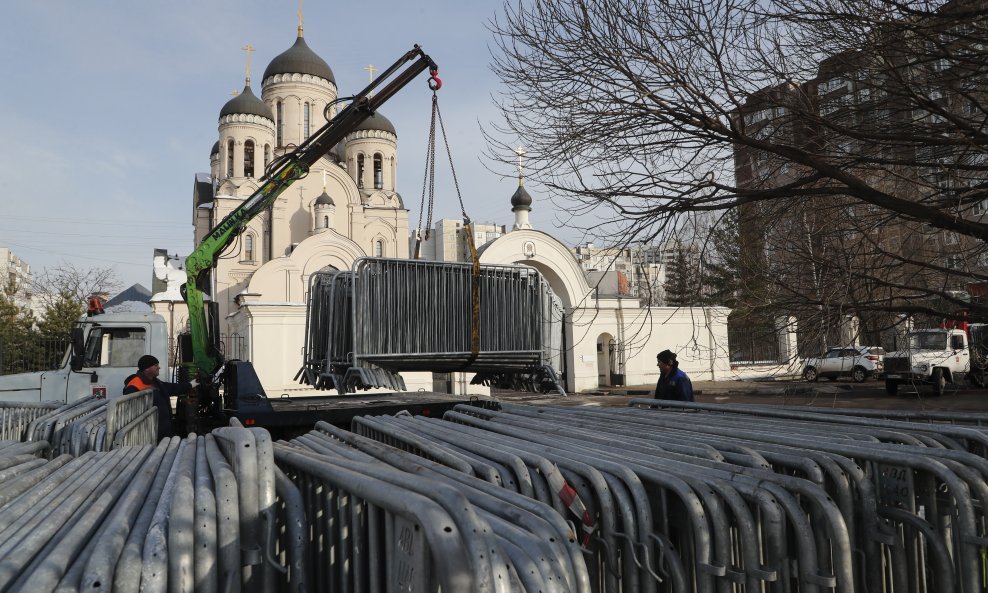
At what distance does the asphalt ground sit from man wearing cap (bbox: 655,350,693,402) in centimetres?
1043

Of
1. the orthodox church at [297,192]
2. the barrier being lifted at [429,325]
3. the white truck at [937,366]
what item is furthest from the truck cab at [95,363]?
the orthodox church at [297,192]

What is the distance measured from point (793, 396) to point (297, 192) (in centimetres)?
2906

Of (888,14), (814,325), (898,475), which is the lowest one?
(898,475)

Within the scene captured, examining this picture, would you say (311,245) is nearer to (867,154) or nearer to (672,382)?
(672,382)

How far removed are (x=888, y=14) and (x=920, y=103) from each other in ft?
2.69

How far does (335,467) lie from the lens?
2.35 metres

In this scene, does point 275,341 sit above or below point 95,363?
above

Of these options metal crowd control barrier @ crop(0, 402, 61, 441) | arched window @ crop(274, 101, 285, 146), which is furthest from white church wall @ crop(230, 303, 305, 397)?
arched window @ crop(274, 101, 285, 146)

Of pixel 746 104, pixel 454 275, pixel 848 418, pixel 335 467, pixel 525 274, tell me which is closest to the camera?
pixel 335 467

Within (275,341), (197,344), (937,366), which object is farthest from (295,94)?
(937,366)

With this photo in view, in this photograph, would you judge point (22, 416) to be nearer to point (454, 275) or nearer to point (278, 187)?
point (454, 275)

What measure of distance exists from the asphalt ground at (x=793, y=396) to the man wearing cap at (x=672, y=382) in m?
10.4

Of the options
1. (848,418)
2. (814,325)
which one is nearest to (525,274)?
(814,325)

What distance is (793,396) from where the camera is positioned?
18.6 meters
